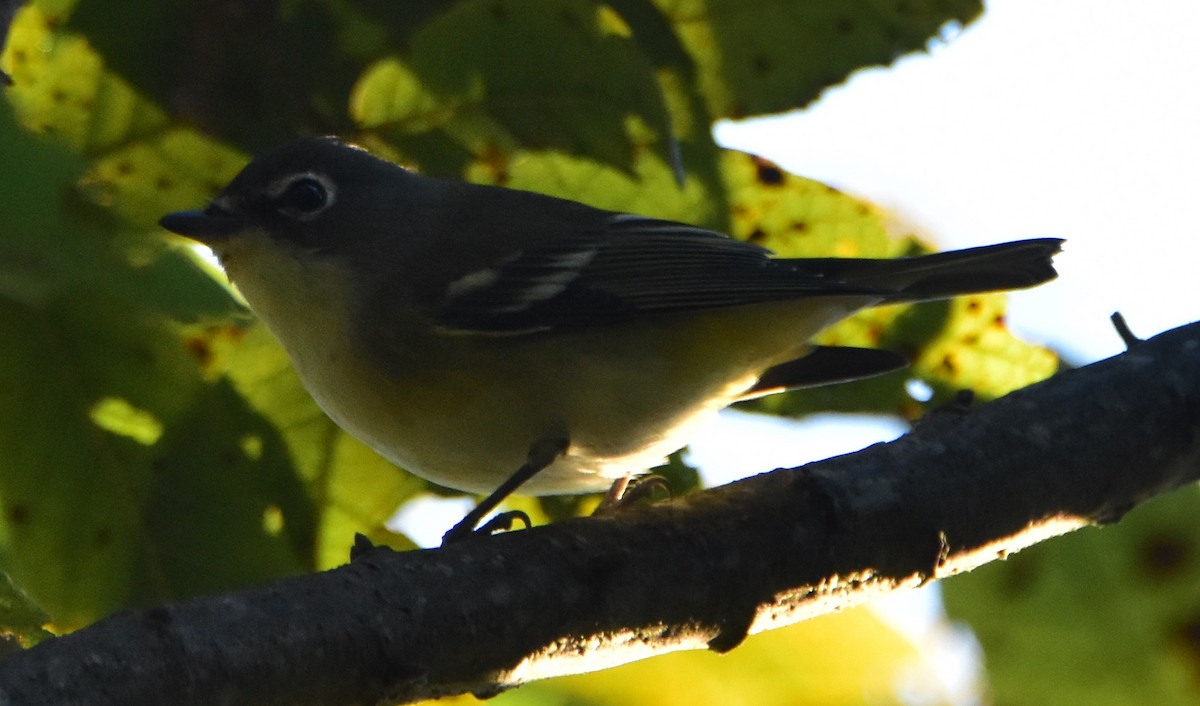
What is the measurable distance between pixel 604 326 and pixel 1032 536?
1231 mm

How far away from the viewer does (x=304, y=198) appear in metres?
3.67

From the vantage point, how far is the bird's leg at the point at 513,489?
9.59 ft

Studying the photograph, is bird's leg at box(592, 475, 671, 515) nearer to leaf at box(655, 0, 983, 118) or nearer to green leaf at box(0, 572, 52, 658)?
leaf at box(655, 0, 983, 118)

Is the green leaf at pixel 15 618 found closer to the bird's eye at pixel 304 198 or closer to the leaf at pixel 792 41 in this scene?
the leaf at pixel 792 41

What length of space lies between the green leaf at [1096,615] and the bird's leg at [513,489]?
971 mm

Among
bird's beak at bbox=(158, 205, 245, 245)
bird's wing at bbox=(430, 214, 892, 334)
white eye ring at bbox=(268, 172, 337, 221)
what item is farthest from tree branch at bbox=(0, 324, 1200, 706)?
white eye ring at bbox=(268, 172, 337, 221)

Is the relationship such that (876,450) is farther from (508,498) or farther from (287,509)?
(287,509)

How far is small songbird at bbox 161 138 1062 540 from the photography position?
3.10 m

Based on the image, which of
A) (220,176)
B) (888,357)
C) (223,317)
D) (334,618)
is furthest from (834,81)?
(223,317)

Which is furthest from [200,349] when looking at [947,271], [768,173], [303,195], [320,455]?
[947,271]

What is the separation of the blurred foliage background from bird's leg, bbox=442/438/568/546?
6.5 inches

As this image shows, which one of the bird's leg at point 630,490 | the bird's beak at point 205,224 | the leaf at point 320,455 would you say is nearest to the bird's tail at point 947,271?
the bird's leg at point 630,490

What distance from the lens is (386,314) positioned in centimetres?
332

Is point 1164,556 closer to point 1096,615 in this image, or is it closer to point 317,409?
point 1096,615
